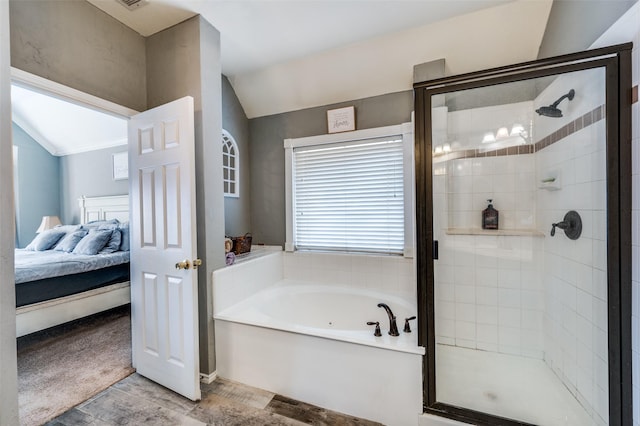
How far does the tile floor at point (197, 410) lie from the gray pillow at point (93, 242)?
7.09 ft

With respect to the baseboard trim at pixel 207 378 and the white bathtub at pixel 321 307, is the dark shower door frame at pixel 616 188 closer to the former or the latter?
the white bathtub at pixel 321 307

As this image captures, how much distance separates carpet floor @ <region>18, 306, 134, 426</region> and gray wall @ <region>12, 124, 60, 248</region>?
3.08 meters

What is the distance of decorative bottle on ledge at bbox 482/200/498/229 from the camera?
2090mm

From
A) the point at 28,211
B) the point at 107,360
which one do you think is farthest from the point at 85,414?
the point at 28,211

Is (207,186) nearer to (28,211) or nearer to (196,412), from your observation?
(196,412)

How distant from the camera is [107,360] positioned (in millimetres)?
2127

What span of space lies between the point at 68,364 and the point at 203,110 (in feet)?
7.60

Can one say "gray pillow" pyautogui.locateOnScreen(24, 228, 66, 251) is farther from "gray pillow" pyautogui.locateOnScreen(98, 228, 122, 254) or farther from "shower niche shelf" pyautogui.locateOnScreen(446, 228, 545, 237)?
"shower niche shelf" pyautogui.locateOnScreen(446, 228, 545, 237)

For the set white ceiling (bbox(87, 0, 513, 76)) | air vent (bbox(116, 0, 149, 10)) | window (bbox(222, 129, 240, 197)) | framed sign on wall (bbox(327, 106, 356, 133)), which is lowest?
window (bbox(222, 129, 240, 197))

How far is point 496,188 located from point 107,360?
3.53 meters

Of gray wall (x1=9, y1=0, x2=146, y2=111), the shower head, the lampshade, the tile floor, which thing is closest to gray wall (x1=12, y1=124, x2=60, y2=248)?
the lampshade

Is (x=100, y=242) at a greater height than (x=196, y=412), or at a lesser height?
greater

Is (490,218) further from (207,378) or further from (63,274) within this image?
(63,274)

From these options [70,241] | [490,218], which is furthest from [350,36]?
[70,241]
